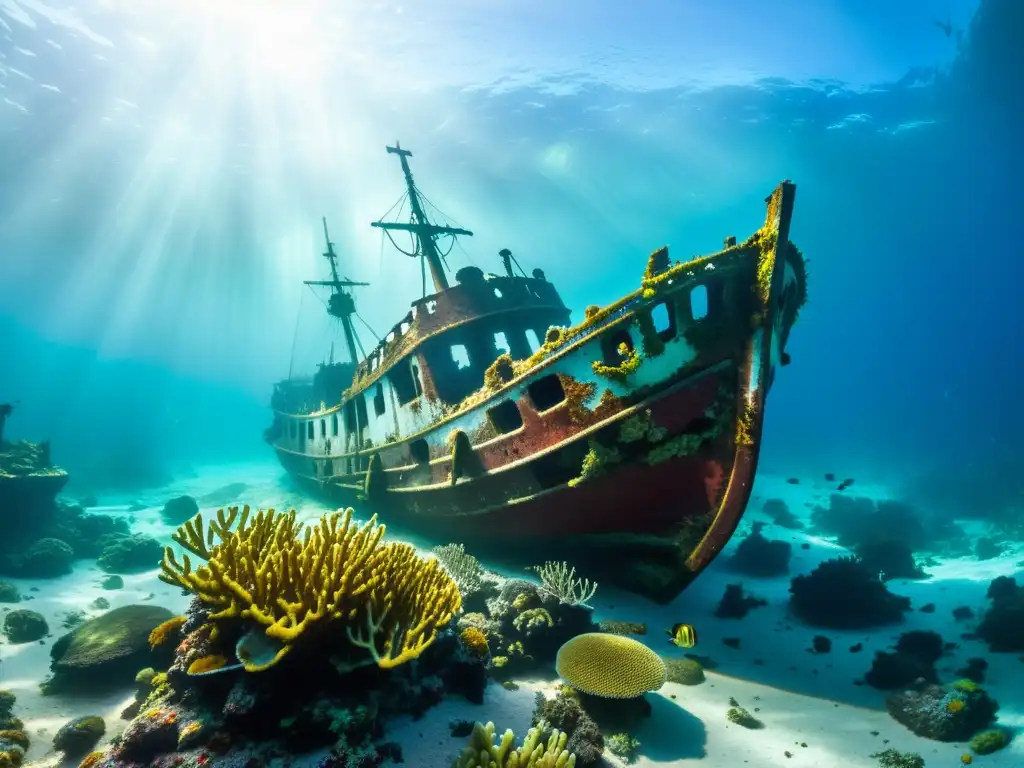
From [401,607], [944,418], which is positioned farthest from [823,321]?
[401,607]

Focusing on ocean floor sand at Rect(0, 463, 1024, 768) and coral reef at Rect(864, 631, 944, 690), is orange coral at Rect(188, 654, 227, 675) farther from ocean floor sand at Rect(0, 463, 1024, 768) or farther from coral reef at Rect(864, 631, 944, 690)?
coral reef at Rect(864, 631, 944, 690)

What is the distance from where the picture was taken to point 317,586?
Result: 349 cm

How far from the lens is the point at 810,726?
18.0 feet

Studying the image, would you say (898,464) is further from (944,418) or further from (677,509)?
(677,509)

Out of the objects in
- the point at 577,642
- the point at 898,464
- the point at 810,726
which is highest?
the point at 898,464

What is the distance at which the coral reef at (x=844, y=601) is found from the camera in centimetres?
913

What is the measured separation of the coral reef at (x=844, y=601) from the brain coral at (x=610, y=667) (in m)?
6.15

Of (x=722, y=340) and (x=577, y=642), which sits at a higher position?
(x=722, y=340)

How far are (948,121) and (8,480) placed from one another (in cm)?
7086

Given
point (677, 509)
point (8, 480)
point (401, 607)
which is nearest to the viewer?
point (401, 607)

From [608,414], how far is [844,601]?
7.21 metres

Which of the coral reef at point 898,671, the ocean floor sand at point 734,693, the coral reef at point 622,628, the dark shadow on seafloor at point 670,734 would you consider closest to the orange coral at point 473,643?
the ocean floor sand at point 734,693

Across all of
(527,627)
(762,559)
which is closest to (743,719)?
(527,627)

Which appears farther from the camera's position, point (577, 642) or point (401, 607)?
point (577, 642)
